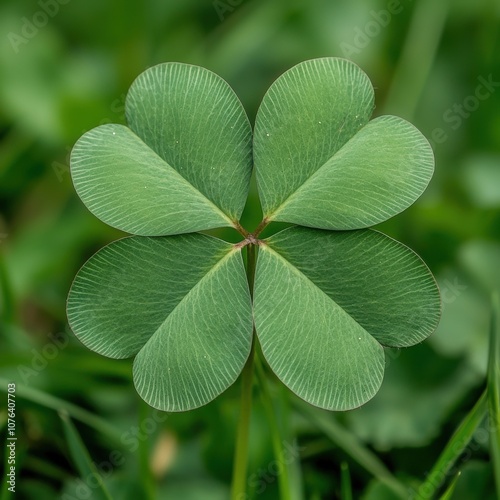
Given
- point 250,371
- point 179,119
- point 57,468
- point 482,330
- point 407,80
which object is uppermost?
point 179,119

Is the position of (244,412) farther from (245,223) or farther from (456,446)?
(245,223)

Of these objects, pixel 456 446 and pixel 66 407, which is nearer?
pixel 456 446

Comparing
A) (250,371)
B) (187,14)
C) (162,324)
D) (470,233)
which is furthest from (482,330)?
(187,14)

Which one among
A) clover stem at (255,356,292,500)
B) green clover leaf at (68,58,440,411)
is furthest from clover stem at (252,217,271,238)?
clover stem at (255,356,292,500)

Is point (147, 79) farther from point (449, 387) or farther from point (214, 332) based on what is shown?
point (449, 387)

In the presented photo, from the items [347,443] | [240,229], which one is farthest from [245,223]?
[240,229]

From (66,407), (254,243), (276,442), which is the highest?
(254,243)

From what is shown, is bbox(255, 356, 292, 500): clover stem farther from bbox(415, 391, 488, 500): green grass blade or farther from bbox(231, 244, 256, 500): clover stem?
bbox(415, 391, 488, 500): green grass blade
